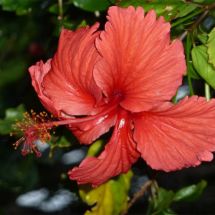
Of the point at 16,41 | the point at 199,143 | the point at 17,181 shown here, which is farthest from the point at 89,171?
the point at 16,41

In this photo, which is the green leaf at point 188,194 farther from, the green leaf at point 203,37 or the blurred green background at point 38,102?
the green leaf at point 203,37

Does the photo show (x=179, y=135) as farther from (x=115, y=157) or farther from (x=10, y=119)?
(x=10, y=119)

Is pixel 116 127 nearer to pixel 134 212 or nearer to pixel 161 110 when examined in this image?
pixel 161 110

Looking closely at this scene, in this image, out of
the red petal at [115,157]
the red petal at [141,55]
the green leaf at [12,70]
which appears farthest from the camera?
the green leaf at [12,70]

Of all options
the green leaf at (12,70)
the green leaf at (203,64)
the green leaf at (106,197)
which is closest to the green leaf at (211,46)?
the green leaf at (203,64)

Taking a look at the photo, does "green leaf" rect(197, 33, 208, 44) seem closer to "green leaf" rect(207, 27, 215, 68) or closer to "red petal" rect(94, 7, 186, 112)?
"green leaf" rect(207, 27, 215, 68)

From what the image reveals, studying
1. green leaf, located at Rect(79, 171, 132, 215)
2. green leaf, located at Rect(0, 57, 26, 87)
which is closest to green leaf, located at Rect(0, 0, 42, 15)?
green leaf, located at Rect(79, 171, 132, 215)

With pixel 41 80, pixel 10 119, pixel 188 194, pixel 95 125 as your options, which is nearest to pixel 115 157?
pixel 95 125
